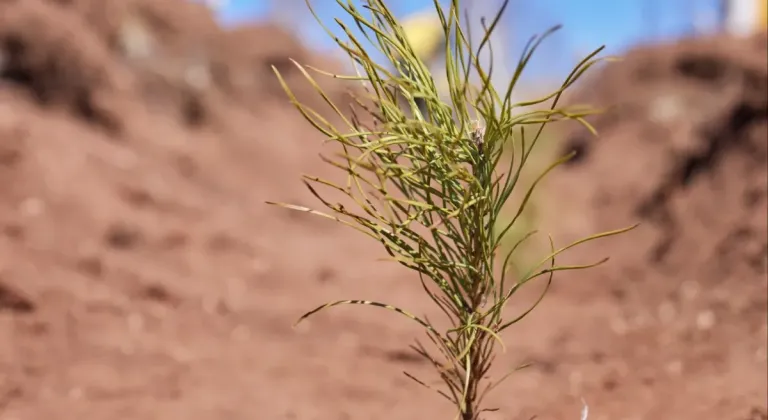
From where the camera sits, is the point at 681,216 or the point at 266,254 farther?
the point at 266,254

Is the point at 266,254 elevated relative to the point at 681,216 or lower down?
lower down

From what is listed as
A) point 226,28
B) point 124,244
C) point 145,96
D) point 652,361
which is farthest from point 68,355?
point 226,28

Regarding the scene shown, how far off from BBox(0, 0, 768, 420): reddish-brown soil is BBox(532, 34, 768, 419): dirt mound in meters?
0.02

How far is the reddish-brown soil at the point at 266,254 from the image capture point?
2510 mm

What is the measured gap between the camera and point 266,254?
5.30 meters

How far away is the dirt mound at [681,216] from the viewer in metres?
2.57

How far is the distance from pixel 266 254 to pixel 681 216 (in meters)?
3.20

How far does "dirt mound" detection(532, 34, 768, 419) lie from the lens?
257 cm

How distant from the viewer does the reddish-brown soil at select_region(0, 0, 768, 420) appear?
251 centimetres

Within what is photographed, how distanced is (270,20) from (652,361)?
359 inches

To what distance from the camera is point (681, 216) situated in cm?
462

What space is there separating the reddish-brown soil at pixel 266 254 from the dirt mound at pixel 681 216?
0.06 feet

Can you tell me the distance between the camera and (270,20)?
1048 centimetres

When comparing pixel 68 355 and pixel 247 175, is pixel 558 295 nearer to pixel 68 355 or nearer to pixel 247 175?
pixel 68 355
